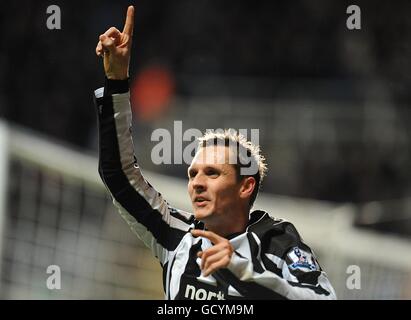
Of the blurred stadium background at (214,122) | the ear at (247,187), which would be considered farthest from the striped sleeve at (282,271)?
the blurred stadium background at (214,122)

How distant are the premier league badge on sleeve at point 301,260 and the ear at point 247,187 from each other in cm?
28

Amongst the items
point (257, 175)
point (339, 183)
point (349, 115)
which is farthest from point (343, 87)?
point (257, 175)

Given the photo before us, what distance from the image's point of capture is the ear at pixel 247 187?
2.89 metres

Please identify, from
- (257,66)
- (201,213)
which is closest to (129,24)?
(201,213)

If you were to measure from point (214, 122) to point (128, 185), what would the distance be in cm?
396

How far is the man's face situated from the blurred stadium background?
8.68ft

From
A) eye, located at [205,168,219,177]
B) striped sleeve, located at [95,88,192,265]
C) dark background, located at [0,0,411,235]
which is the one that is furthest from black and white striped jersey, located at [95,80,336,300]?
dark background, located at [0,0,411,235]

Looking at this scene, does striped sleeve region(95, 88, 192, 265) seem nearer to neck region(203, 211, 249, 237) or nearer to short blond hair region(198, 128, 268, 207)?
neck region(203, 211, 249, 237)

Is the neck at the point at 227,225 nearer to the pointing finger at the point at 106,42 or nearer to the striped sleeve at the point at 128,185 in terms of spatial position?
the striped sleeve at the point at 128,185

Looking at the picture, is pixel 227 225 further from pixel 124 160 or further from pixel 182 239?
pixel 124 160

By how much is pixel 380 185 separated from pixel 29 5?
344cm

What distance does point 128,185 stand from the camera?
2.83 m

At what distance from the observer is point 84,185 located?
5836 mm

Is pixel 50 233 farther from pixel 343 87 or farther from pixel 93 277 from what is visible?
pixel 343 87
